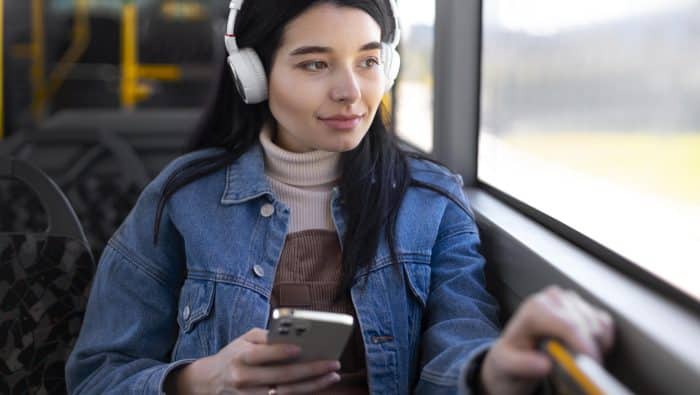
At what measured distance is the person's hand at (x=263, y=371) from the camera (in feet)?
3.17

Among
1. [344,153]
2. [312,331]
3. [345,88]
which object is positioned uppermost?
[345,88]

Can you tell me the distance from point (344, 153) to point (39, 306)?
1.97 feet

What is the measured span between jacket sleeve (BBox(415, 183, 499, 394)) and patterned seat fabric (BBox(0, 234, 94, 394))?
2.07ft

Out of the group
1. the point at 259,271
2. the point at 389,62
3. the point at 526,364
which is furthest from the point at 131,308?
the point at 526,364

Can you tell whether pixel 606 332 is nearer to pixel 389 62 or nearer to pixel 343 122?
pixel 343 122

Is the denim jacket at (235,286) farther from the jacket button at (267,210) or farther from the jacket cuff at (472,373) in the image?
the jacket cuff at (472,373)

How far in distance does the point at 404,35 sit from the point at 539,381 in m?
2.41

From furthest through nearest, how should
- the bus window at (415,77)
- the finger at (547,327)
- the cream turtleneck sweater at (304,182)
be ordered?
the bus window at (415,77) → the cream turtleneck sweater at (304,182) → the finger at (547,327)

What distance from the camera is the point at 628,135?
48.5 inches

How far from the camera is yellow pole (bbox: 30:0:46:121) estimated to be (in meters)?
8.46

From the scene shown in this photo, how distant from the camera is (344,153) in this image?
1.40m

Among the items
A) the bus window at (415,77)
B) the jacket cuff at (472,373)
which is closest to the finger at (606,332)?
the jacket cuff at (472,373)

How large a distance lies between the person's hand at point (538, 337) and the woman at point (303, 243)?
281mm

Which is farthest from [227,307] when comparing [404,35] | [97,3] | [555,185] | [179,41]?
[97,3]
